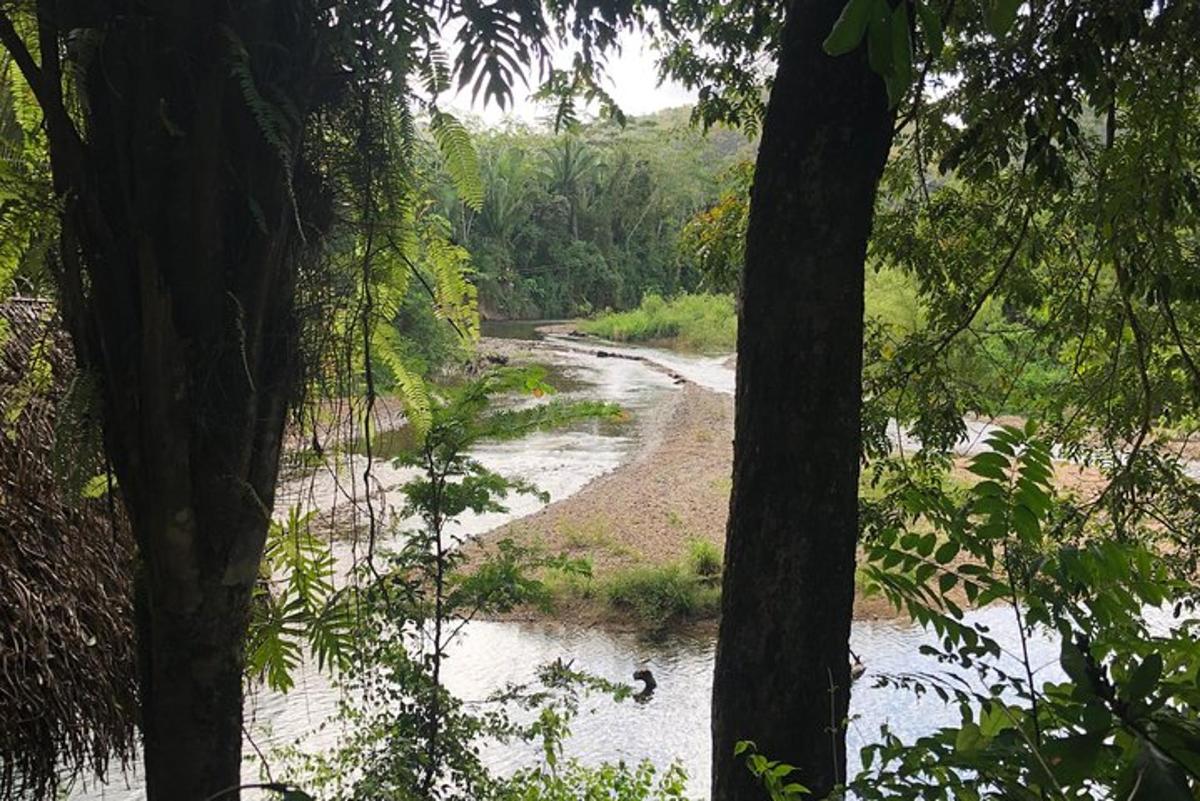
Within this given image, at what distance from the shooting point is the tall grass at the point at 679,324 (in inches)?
979

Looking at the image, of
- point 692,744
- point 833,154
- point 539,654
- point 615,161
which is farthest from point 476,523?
point 615,161

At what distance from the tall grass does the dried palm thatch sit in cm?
2193

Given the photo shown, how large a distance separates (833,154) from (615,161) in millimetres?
30367

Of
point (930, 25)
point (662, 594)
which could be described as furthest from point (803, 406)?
point (662, 594)

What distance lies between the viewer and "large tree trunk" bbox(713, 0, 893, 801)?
1420 millimetres

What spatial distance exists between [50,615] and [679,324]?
2415cm

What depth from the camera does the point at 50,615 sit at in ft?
8.68

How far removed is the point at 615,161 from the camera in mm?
30922

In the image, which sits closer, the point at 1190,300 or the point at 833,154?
the point at 833,154

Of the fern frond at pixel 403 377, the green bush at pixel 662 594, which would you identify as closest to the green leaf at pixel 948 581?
the fern frond at pixel 403 377

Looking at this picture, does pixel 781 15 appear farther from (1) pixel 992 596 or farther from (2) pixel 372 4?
(1) pixel 992 596

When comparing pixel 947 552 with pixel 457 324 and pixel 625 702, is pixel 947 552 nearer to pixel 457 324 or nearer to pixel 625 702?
pixel 457 324

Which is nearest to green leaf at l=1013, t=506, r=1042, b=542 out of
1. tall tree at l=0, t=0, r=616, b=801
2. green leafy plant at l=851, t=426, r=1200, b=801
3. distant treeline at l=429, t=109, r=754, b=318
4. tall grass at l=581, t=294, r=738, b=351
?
green leafy plant at l=851, t=426, r=1200, b=801

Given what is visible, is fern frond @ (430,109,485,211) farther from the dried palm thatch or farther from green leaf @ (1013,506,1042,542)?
the dried palm thatch
